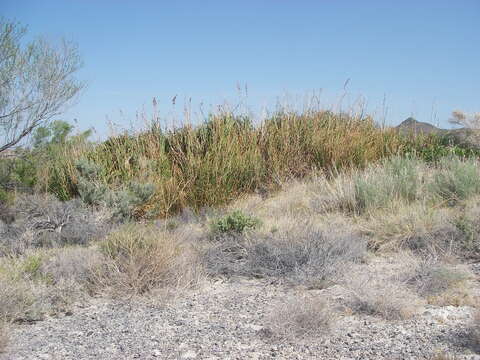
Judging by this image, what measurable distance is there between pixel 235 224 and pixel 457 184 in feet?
11.7

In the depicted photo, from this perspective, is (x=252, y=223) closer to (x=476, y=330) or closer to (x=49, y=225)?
(x=49, y=225)

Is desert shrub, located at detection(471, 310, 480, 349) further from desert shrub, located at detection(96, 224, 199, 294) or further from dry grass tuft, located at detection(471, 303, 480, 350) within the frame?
desert shrub, located at detection(96, 224, 199, 294)

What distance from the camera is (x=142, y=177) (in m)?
9.41

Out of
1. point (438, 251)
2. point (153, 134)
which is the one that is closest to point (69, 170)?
point (153, 134)

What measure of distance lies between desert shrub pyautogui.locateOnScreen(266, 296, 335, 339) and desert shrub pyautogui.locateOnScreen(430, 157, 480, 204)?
4392 mm

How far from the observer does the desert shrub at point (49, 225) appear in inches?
284

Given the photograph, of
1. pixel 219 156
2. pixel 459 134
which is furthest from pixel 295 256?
pixel 459 134

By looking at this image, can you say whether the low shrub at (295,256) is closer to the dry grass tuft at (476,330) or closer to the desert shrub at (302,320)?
the desert shrub at (302,320)

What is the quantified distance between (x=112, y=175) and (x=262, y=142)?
357 centimetres

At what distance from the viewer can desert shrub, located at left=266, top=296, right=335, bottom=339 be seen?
159 inches

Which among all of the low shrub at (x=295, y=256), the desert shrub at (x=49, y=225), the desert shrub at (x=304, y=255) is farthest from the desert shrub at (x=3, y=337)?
the desert shrub at (x=49, y=225)

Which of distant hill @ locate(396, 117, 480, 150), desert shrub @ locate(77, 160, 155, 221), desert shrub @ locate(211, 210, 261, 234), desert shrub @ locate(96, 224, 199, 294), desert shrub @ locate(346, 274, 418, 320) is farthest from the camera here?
distant hill @ locate(396, 117, 480, 150)

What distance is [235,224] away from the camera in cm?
692

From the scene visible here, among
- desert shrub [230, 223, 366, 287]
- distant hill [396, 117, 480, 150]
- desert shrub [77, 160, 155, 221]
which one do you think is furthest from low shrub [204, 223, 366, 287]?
distant hill [396, 117, 480, 150]
